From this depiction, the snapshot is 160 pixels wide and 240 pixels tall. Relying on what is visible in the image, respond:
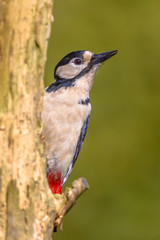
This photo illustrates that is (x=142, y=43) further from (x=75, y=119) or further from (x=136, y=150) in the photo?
(x=75, y=119)

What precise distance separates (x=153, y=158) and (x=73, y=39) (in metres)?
1.65

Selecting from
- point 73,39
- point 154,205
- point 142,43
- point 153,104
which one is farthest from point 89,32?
point 154,205

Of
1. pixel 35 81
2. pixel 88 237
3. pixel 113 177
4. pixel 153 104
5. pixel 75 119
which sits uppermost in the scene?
pixel 35 81

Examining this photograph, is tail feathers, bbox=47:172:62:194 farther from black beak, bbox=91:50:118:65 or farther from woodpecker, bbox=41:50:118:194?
black beak, bbox=91:50:118:65

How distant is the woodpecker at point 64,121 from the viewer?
398 cm

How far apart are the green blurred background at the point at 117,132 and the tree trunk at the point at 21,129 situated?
313 cm

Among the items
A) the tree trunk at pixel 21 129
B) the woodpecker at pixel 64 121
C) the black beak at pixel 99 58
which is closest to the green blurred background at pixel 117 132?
the black beak at pixel 99 58

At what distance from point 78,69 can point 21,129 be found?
74.8 inches

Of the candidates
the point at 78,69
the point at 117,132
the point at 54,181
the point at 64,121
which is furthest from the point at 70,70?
the point at 117,132

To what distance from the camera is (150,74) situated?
6.27m

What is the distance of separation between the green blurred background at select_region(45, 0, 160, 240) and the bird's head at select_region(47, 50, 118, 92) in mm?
1333

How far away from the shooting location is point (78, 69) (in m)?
4.42

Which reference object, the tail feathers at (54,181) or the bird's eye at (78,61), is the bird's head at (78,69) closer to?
the bird's eye at (78,61)

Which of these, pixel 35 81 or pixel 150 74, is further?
pixel 150 74
